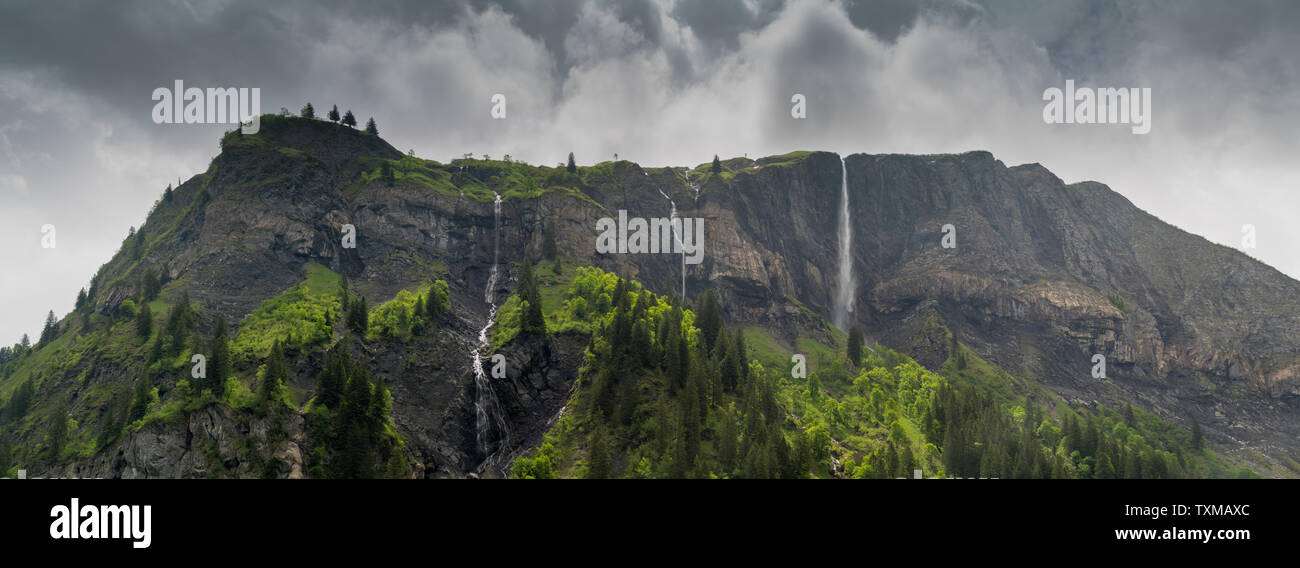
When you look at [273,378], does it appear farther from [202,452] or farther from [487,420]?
[487,420]

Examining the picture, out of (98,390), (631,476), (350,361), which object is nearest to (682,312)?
(631,476)

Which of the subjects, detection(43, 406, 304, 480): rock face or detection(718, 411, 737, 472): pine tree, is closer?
detection(43, 406, 304, 480): rock face

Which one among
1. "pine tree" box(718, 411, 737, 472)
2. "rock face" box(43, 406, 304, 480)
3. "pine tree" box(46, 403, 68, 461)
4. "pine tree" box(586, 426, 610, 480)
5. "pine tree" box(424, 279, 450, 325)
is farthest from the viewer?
"pine tree" box(424, 279, 450, 325)

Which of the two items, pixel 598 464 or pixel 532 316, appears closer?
pixel 598 464

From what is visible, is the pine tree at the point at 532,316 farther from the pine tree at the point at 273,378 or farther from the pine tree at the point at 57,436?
the pine tree at the point at 57,436

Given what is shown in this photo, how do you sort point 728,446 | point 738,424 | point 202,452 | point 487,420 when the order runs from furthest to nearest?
point 487,420 → point 738,424 → point 728,446 → point 202,452

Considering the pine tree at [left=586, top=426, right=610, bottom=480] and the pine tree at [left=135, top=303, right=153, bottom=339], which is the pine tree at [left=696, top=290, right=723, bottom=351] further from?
the pine tree at [left=135, top=303, right=153, bottom=339]

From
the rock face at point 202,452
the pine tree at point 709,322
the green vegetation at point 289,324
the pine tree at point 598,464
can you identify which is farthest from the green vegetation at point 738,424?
the green vegetation at point 289,324

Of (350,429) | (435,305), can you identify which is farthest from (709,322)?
(350,429)

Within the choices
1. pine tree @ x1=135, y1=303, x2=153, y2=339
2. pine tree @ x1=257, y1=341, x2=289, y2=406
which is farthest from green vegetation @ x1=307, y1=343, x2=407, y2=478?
pine tree @ x1=135, y1=303, x2=153, y2=339

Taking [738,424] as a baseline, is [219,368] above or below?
above
